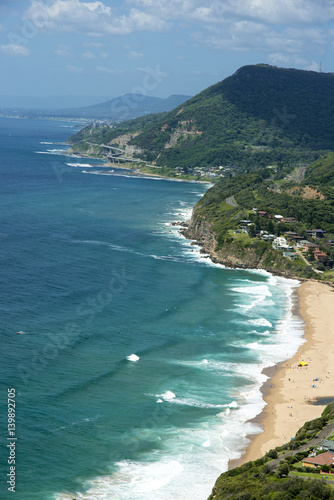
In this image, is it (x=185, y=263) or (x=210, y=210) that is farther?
(x=210, y=210)

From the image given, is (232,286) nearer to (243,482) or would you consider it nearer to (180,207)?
(243,482)

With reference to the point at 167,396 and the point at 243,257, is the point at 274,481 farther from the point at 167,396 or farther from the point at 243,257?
the point at 243,257

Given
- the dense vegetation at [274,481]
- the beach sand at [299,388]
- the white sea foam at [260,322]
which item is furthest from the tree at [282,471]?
the white sea foam at [260,322]

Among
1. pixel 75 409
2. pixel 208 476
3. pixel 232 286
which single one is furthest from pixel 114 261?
pixel 208 476

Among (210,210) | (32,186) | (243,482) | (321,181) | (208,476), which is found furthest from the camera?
(32,186)

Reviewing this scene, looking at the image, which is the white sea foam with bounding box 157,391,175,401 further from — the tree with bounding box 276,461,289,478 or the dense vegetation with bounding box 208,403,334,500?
the tree with bounding box 276,461,289,478

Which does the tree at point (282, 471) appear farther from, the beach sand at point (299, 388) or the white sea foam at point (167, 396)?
the white sea foam at point (167, 396)

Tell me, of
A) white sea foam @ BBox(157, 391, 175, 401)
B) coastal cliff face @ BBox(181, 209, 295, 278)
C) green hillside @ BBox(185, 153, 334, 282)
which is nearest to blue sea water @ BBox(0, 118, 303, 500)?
white sea foam @ BBox(157, 391, 175, 401)
